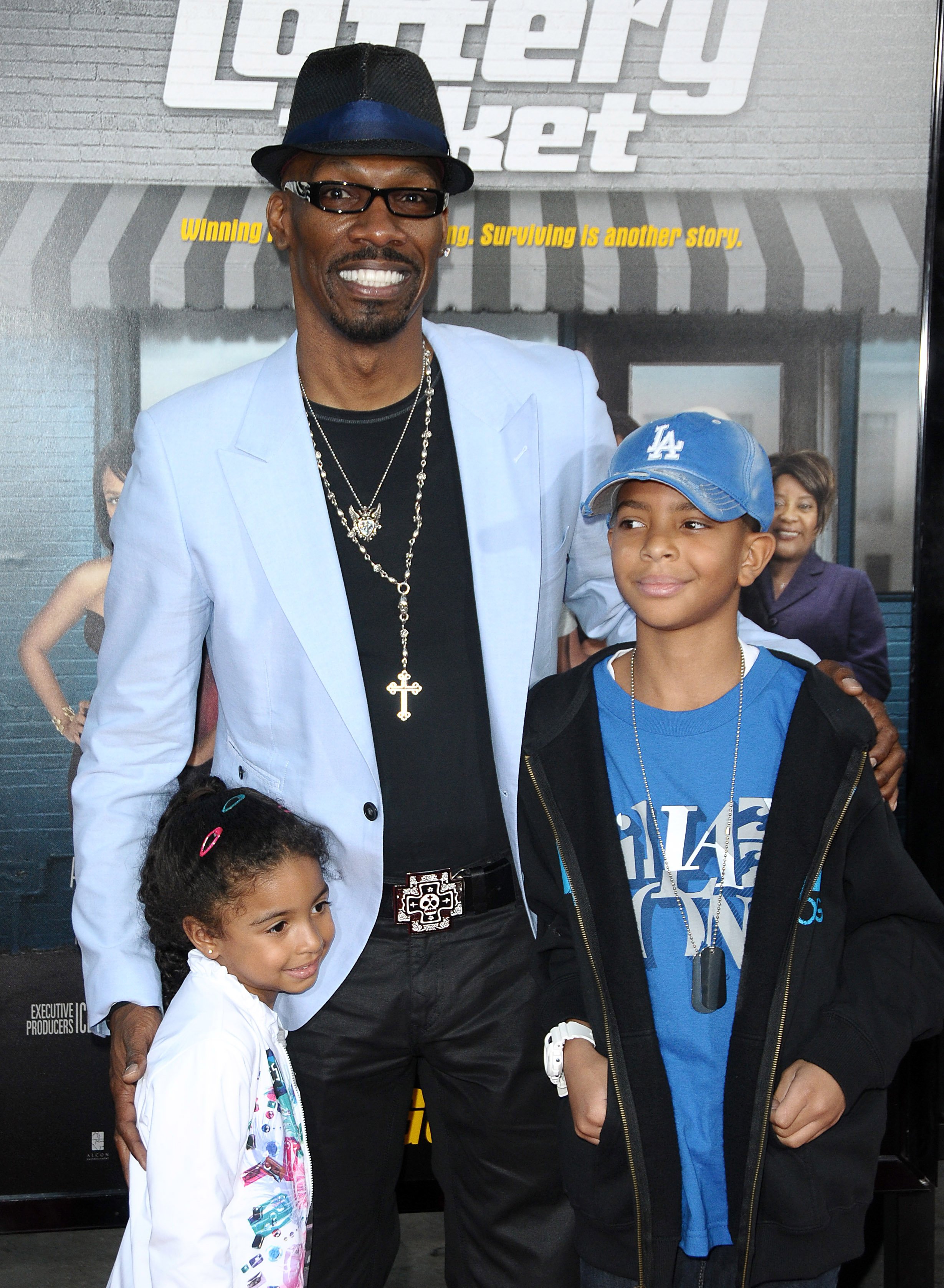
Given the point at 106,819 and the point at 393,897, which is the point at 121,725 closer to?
the point at 106,819

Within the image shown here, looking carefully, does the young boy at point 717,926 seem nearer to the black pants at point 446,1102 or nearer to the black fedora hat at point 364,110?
the black pants at point 446,1102

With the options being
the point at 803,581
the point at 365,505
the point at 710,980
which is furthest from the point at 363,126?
the point at 803,581

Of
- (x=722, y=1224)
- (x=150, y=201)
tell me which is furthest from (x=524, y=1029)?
(x=150, y=201)

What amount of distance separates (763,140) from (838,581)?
1053mm

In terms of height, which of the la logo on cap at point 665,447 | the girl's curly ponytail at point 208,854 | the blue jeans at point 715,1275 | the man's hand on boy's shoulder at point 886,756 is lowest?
the blue jeans at point 715,1275

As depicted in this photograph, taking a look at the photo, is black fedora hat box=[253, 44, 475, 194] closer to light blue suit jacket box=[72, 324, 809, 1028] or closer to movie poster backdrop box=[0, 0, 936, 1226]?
light blue suit jacket box=[72, 324, 809, 1028]

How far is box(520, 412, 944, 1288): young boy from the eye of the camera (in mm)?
1575

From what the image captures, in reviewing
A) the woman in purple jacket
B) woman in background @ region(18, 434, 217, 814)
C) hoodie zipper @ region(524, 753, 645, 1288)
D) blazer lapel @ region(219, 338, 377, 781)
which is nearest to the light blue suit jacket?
blazer lapel @ region(219, 338, 377, 781)

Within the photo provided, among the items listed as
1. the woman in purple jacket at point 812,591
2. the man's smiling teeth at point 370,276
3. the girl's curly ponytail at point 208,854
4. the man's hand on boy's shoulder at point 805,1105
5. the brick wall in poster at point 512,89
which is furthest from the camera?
the woman in purple jacket at point 812,591

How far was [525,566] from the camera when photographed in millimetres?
1971

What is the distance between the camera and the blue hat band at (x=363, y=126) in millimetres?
1829

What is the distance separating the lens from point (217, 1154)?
5.26ft

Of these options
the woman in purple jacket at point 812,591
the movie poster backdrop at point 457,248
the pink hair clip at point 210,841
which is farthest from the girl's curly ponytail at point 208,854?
the woman in purple jacket at point 812,591

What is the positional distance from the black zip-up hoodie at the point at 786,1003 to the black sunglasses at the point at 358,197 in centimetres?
95
